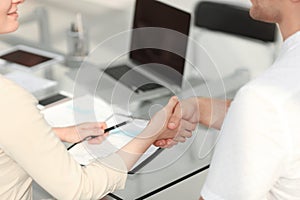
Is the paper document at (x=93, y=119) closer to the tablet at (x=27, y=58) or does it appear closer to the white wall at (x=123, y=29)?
the tablet at (x=27, y=58)

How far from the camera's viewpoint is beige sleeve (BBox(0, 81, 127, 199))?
3.69 ft

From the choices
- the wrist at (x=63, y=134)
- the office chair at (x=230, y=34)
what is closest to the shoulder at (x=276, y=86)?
the wrist at (x=63, y=134)

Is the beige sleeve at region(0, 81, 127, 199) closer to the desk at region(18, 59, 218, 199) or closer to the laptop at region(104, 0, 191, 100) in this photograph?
the desk at region(18, 59, 218, 199)

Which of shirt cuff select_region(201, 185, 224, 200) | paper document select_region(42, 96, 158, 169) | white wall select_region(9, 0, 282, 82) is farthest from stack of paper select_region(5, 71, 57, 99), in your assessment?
shirt cuff select_region(201, 185, 224, 200)

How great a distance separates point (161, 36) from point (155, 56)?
269mm

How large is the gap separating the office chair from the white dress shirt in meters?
1.42

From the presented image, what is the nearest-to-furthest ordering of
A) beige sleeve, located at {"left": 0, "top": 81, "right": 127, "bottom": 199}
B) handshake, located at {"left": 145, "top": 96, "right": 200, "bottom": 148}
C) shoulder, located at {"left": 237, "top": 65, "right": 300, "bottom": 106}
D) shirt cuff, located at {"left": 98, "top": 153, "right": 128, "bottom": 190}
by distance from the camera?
1. shoulder, located at {"left": 237, "top": 65, "right": 300, "bottom": 106}
2. beige sleeve, located at {"left": 0, "top": 81, "right": 127, "bottom": 199}
3. shirt cuff, located at {"left": 98, "top": 153, "right": 128, "bottom": 190}
4. handshake, located at {"left": 145, "top": 96, "right": 200, "bottom": 148}

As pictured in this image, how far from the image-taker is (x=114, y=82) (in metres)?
2.33

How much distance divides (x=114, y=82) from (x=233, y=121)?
1.34 m

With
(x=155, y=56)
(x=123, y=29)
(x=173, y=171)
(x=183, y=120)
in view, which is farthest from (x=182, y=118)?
(x=123, y=29)

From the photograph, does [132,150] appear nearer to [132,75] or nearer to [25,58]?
[132,75]

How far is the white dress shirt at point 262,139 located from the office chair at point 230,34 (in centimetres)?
142

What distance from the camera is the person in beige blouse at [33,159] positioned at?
1.13 metres

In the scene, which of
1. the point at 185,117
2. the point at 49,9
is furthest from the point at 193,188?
→ the point at 49,9
